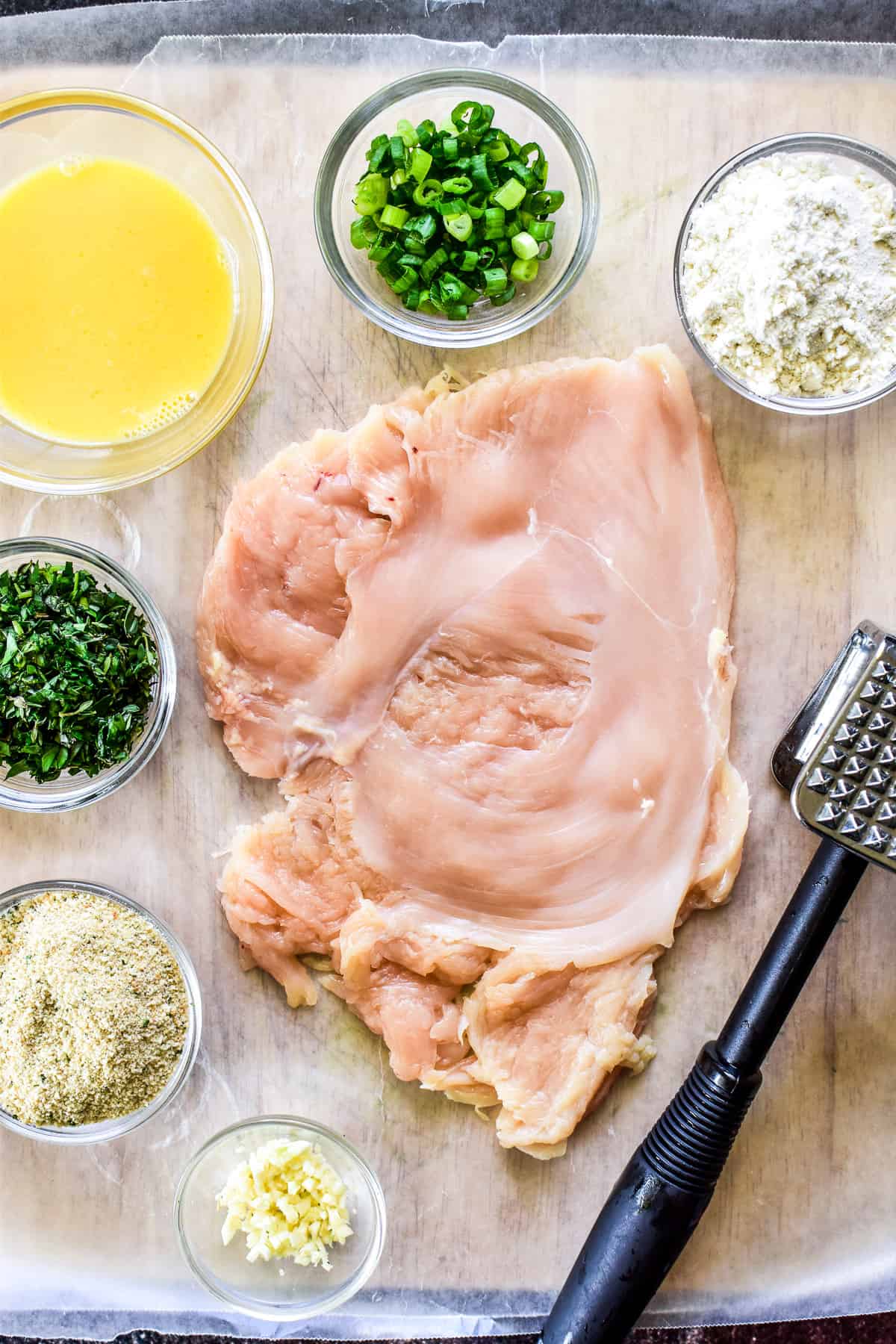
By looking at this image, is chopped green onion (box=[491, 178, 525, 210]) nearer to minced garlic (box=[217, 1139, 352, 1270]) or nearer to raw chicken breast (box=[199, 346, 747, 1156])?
raw chicken breast (box=[199, 346, 747, 1156])

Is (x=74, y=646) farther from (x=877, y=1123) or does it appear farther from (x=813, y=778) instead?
(x=877, y=1123)

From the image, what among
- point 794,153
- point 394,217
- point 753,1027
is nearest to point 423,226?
point 394,217

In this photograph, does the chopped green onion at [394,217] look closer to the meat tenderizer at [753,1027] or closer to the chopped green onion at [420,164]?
the chopped green onion at [420,164]

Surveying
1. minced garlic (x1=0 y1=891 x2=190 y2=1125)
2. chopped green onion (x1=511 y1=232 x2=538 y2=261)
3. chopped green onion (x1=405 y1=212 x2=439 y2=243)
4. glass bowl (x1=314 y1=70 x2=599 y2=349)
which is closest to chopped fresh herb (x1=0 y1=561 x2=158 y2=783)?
minced garlic (x1=0 y1=891 x2=190 y2=1125)

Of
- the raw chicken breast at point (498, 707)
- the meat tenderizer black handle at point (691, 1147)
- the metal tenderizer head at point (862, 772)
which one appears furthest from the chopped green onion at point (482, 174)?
the meat tenderizer black handle at point (691, 1147)

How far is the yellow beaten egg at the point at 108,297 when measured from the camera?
212 cm

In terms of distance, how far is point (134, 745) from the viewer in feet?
7.12

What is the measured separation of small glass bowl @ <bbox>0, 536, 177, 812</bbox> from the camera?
216 cm

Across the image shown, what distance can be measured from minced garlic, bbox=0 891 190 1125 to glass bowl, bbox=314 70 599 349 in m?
1.34

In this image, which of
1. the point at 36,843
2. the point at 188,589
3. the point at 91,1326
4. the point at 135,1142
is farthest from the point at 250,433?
the point at 91,1326

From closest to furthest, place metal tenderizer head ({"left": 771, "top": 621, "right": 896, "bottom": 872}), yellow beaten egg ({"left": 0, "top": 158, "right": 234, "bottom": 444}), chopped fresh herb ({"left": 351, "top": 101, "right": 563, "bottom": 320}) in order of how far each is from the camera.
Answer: metal tenderizer head ({"left": 771, "top": 621, "right": 896, "bottom": 872}) → chopped fresh herb ({"left": 351, "top": 101, "right": 563, "bottom": 320}) → yellow beaten egg ({"left": 0, "top": 158, "right": 234, "bottom": 444})

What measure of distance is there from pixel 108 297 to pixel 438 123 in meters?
0.75

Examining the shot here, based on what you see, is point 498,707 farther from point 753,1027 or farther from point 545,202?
point 545,202

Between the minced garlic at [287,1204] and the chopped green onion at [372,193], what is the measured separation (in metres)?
1.82
